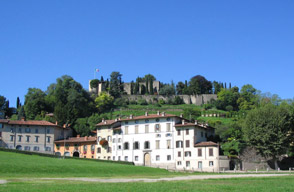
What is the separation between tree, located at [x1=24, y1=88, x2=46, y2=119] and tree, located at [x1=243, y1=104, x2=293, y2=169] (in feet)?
198

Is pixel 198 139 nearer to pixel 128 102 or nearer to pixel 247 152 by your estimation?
pixel 247 152

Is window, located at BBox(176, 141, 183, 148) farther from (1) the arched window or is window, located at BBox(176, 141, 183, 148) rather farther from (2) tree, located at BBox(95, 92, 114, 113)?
(2) tree, located at BBox(95, 92, 114, 113)

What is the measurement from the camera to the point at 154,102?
Answer: 137 meters

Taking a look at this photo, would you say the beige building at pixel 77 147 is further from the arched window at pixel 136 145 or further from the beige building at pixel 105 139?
the arched window at pixel 136 145

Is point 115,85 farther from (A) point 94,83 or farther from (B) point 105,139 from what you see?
(B) point 105,139

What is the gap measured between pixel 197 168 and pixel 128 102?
69.4m

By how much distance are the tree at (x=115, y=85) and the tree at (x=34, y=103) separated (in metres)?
32.8

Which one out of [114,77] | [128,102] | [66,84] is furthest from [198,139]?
[114,77]

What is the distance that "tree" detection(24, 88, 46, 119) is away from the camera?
10075 centimetres

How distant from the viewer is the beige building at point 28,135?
76312mm

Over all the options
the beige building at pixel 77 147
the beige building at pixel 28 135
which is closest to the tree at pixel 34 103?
the beige building at pixel 28 135

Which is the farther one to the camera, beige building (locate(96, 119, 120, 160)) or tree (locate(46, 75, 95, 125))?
tree (locate(46, 75, 95, 125))

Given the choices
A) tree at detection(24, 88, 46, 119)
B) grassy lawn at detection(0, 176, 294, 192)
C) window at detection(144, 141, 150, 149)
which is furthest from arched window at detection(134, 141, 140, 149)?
grassy lawn at detection(0, 176, 294, 192)

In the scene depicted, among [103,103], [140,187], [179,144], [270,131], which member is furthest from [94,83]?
[140,187]
